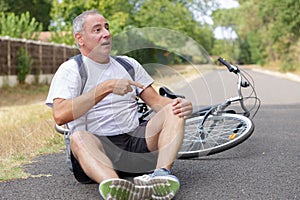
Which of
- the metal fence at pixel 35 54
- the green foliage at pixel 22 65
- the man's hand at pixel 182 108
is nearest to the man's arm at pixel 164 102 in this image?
the man's hand at pixel 182 108

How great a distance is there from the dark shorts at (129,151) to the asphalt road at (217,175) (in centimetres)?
24

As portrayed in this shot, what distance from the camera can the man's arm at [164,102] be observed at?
3.36 meters

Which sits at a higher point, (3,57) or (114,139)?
(114,139)

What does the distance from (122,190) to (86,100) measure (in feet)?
2.03

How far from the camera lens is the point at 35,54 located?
64.2 ft

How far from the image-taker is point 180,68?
3.99 m

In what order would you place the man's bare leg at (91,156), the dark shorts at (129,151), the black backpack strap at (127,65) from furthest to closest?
the black backpack strap at (127,65)
the dark shorts at (129,151)
the man's bare leg at (91,156)

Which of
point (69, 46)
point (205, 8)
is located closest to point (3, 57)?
point (69, 46)

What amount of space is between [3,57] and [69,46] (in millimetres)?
7759

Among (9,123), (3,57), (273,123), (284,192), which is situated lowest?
(3,57)

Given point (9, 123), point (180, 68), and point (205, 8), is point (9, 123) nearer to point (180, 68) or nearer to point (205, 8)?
point (180, 68)

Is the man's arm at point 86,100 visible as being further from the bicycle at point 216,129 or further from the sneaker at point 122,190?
the bicycle at point 216,129

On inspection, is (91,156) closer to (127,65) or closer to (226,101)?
(127,65)

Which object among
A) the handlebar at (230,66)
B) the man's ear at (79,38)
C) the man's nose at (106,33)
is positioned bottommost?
the handlebar at (230,66)
